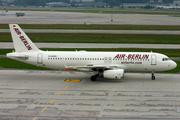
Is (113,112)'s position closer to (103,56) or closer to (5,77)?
(103,56)

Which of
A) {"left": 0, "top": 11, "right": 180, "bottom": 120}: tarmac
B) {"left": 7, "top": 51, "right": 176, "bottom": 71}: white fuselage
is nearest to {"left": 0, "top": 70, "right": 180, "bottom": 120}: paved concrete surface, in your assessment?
{"left": 0, "top": 11, "right": 180, "bottom": 120}: tarmac

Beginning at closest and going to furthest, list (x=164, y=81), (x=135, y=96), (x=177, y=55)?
(x=135, y=96) < (x=164, y=81) < (x=177, y=55)

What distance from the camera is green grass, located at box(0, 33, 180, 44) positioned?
6969cm

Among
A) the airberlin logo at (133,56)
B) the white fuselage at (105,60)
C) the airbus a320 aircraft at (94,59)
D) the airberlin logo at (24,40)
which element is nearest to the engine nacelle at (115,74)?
the airbus a320 aircraft at (94,59)

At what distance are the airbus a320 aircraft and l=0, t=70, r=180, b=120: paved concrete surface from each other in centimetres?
198

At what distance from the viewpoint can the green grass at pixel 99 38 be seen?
229ft

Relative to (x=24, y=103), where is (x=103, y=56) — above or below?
above

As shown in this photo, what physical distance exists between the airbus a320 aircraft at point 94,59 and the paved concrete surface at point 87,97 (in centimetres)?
198

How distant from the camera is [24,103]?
2794 centimetres

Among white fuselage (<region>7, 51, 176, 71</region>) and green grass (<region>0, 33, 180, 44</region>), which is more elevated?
white fuselage (<region>7, 51, 176, 71</region>)

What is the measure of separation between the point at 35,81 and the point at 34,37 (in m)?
40.5

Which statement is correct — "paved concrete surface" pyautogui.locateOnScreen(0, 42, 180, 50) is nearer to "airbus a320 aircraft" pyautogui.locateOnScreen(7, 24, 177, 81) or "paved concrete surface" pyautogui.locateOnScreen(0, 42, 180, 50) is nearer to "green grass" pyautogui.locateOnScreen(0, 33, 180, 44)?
"green grass" pyautogui.locateOnScreen(0, 33, 180, 44)

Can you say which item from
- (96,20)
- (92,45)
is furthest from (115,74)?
(96,20)

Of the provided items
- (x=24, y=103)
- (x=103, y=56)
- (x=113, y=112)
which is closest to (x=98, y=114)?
(x=113, y=112)
